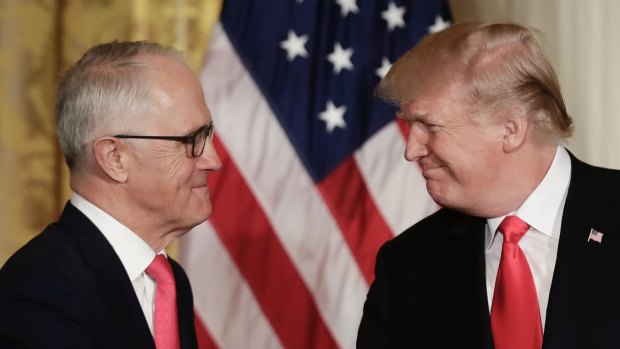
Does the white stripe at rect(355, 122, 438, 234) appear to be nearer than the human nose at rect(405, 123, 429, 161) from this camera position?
No

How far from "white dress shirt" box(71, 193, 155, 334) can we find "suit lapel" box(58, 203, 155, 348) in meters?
0.04

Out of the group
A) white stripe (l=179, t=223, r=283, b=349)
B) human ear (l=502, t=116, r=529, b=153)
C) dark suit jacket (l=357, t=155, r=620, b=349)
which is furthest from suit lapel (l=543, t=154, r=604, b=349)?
white stripe (l=179, t=223, r=283, b=349)

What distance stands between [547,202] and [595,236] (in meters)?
0.14

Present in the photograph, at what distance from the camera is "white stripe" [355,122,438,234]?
140 inches

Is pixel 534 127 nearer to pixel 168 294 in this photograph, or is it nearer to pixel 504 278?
pixel 504 278

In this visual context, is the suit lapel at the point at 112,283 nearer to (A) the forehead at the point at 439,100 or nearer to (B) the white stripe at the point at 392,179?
(A) the forehead at the point at 439,100

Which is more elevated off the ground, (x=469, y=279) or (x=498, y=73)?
(x=498, y=73)

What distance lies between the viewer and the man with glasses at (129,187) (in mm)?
2133

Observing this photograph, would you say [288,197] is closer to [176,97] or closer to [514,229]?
[176,97]

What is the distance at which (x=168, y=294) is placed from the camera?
2.29 m

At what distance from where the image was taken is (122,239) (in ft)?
7.40

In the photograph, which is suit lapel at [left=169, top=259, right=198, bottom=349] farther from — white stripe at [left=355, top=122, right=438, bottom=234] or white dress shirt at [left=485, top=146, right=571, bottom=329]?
white stripe at [left=355, top=122, right=438, bottom=234]

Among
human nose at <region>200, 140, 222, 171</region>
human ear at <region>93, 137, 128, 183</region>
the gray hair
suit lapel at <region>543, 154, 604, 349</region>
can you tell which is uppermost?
the gray hair

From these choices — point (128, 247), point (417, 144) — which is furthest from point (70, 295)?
point (417, 144)
